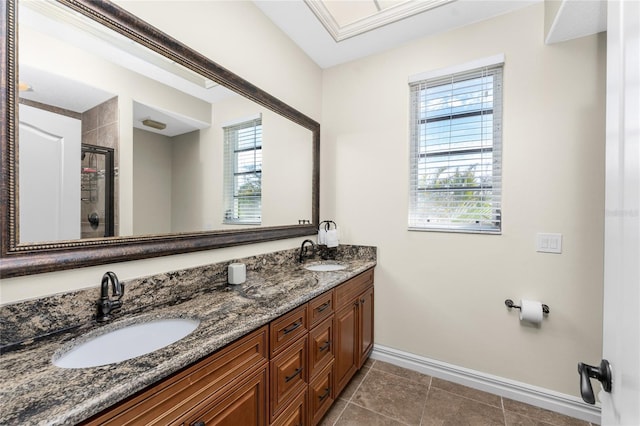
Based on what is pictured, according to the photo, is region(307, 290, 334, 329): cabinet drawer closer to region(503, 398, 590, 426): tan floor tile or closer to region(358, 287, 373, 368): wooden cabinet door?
region(358, 287, 373, 368): wooden cabinet door

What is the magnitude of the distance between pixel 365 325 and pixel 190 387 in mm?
1611

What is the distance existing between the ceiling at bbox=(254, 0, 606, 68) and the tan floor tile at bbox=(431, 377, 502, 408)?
8.06 feet

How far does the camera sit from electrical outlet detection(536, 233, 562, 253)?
5.70 ft

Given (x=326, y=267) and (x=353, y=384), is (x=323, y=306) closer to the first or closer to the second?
(x=326, y=267)

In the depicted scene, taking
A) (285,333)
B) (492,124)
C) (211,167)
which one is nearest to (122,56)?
(211,167)

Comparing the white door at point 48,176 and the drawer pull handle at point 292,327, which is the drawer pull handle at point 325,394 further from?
the white door at point 48,176

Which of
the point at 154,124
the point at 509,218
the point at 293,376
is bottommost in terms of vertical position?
the point at 293,376

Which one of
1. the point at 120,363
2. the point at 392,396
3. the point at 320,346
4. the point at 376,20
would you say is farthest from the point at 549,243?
the point at 120,363

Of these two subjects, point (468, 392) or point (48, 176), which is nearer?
point (48, 176)

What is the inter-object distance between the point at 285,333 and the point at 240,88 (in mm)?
1510

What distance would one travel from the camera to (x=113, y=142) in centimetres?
116

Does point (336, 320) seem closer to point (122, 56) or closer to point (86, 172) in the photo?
point (86, 172)

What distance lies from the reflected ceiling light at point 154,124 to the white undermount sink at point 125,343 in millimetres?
925

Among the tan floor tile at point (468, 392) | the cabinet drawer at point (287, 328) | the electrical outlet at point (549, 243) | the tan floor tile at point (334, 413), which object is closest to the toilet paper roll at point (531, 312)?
the electrical outlet at point (549, 243)
